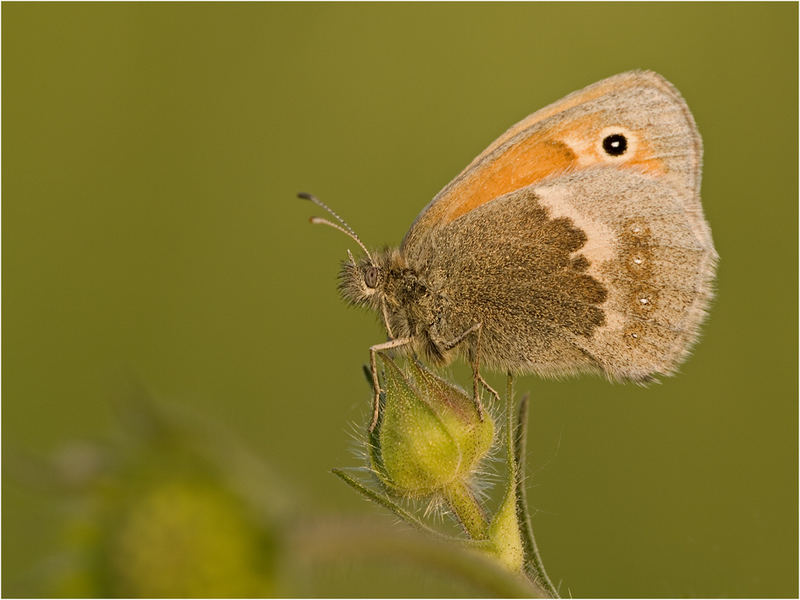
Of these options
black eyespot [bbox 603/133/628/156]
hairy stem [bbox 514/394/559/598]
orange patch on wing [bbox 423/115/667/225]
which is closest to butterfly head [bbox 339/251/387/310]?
orange patch on wing [bbox 423/115/667/225]

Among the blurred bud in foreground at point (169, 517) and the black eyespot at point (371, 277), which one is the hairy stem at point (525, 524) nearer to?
the blurred bud in foreground at point (169, 517)

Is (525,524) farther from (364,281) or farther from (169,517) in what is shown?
(364,281)

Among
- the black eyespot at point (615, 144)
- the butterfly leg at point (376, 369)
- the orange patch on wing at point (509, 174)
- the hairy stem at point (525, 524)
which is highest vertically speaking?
the black eyespot at point (615, 144)

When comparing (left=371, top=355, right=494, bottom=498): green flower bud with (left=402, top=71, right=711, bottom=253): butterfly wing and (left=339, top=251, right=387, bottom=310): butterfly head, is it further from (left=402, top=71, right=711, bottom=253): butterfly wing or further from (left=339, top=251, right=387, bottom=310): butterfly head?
(left=402, top=71, right=711, bottom=253): butterfly wing

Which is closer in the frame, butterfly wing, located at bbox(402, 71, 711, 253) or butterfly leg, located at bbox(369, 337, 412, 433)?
butterfly leg, located at bbox(369, 337, 412, 433)

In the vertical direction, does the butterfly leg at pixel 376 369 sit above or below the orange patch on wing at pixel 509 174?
below

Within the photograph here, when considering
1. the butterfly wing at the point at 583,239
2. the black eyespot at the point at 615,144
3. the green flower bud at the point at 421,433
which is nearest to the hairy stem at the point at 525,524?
the green flower bud at the point at 421,433

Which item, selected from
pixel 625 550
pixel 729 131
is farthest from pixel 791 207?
pixel 625 550
